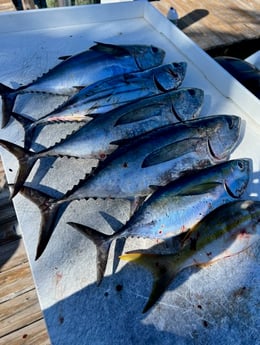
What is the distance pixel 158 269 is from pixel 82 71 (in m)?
1.27

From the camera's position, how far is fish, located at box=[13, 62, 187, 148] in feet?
5.97

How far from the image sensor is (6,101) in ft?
6.37

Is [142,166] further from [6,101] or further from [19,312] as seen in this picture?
[19,312]

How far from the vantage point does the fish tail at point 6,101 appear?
1.91 meters

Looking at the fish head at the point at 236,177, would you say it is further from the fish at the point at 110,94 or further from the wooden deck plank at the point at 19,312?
the wooden deck plank at the point at 19,312

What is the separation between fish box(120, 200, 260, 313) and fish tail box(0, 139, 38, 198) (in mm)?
619

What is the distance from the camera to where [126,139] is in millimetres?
1640

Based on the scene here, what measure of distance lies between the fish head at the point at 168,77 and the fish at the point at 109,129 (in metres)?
0.17

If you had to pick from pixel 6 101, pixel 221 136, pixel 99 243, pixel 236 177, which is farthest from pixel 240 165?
pixel 6 101

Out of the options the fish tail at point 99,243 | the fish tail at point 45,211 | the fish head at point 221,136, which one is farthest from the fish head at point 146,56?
the fish tail at point 99,243

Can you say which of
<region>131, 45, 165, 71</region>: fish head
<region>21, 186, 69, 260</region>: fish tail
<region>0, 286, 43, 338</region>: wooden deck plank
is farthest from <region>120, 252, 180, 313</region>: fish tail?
<region>131, 45, 165, 71</region>: fish head

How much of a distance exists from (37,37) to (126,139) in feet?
4.35

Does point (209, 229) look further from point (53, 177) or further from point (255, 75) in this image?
point (255, 75)

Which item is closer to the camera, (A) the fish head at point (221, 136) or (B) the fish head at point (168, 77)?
(A) the fish head at point (221, 136)
